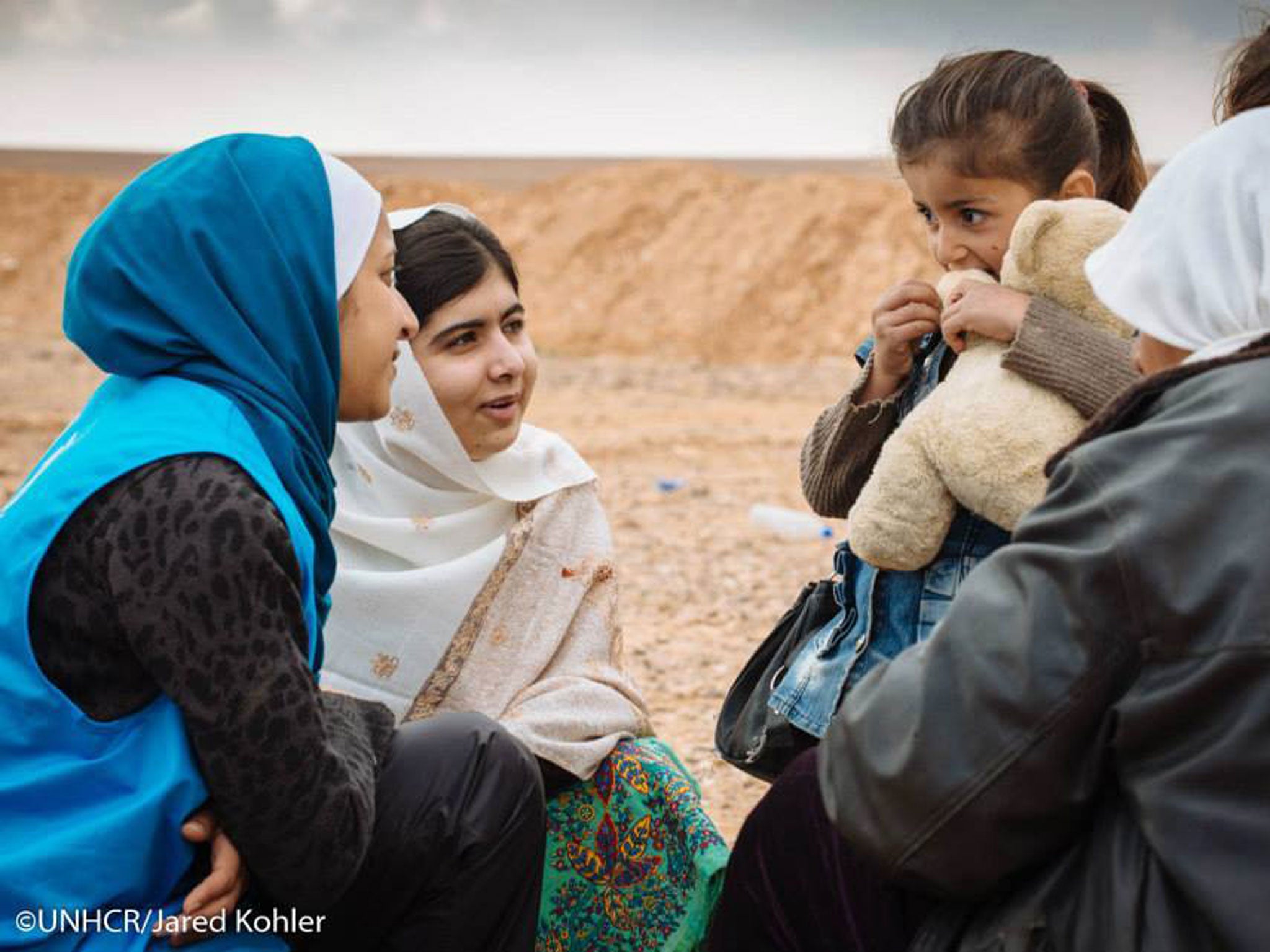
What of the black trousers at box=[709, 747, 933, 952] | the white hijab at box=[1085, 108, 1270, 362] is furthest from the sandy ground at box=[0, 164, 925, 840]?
the white hijab at box=[1085, 108, 1270, 362]

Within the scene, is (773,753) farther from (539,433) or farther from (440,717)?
(539,433)

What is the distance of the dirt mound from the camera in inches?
901

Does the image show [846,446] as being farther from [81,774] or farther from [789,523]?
[789,523]

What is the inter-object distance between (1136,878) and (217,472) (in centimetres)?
128

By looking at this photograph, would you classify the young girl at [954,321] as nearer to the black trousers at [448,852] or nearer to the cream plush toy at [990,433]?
the cream plush toy at [990,433]

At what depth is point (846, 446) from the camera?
2.84 m

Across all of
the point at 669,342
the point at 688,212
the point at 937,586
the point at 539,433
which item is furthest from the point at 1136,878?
the point at 688,212

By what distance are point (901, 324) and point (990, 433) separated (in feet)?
1.31

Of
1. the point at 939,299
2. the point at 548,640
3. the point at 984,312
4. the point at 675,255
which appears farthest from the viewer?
the point at 675,255

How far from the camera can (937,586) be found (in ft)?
8.53

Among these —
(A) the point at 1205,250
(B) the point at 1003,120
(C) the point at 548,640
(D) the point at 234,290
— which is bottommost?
(C) the point at 548,640

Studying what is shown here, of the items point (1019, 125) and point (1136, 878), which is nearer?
point (1136, 878)

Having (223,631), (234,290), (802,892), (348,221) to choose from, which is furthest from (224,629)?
(802,892)

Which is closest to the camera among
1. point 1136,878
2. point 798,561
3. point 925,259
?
point 1136,878
